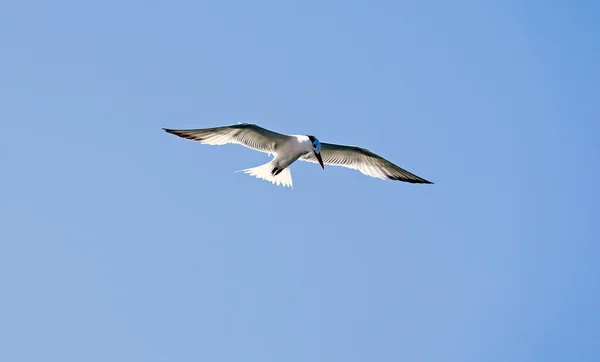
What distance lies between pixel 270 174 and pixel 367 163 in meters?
2.59

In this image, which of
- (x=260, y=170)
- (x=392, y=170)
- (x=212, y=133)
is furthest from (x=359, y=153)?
(x=212, y=133)

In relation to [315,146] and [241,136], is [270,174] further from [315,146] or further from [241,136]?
[315,146]

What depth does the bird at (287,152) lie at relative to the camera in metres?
17.4

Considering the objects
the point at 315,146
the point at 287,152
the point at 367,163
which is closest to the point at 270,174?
the point at 287,152

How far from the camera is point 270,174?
18.6m

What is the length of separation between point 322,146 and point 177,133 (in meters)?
3.62

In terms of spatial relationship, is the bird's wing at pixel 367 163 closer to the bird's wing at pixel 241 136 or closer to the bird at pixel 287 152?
the bird at pixel 287 152

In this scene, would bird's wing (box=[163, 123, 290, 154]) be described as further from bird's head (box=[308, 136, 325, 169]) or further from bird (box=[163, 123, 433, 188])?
bird's head (box=[308, 136, 325, 169])

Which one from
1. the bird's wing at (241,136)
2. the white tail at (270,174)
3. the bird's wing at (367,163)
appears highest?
the bird's wing at (367,163)

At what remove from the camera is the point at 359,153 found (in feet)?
63.4

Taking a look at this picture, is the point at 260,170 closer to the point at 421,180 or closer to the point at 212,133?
the point at 212,133

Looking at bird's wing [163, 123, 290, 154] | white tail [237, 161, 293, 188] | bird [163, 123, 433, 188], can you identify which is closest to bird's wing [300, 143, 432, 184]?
bird [163, 123, 433, 188]

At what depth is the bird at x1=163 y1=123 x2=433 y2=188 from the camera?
17359 millimetres

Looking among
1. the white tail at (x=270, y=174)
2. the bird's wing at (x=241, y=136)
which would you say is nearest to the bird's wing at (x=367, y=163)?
the white tail at (x=270, y=174)
